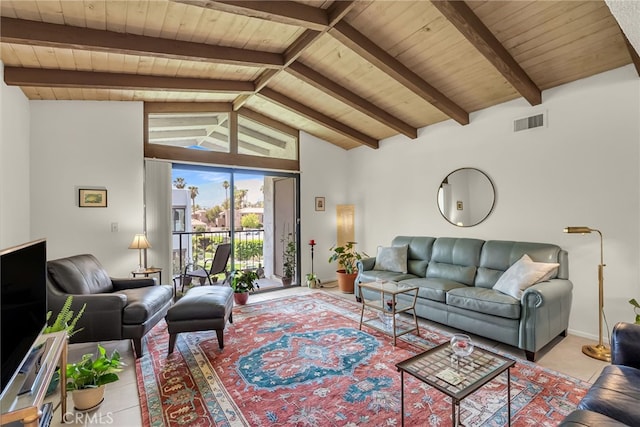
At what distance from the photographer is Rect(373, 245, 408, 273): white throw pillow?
434 centimetres

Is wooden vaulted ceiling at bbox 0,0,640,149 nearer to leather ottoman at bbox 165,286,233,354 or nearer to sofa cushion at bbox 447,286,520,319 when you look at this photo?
sofa cushion at bbox 447,286,520,319

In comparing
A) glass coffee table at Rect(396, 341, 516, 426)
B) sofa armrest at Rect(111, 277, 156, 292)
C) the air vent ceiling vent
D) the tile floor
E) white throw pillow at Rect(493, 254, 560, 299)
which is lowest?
the tile floor

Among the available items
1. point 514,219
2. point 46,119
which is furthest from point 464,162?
point 46,119

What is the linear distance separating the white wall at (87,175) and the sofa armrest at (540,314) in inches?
182

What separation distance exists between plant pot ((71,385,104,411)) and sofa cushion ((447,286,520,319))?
10.4 ft

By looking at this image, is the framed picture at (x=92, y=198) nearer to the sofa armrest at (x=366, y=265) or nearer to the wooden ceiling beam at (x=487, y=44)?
the sofa armrest at (x=366, y=265)

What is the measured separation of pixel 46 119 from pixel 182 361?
11.1 ft

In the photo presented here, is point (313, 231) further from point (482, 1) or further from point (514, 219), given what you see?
point (482, 1)

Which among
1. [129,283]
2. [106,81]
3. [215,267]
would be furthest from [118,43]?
[215,267]

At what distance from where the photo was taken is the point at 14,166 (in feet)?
10.2

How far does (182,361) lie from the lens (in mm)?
2676

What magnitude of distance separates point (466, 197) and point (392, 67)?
6.86ft

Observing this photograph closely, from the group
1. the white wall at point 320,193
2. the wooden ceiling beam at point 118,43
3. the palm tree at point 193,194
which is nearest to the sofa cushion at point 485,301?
the white wall at point 320,193

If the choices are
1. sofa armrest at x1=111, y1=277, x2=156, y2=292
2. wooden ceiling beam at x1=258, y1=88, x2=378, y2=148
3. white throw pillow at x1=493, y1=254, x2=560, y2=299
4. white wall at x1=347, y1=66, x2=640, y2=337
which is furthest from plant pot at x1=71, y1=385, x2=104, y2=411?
white wall at x1=347, y1=66, x2=640, y2=337
